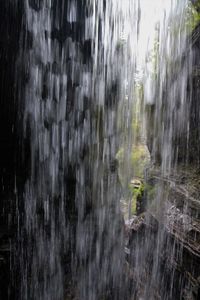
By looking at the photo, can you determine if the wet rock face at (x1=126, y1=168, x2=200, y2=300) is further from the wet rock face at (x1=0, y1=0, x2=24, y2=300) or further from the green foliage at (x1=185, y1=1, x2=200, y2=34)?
the green foliage at (x1=185, y1=1, x2=200, y2=34)

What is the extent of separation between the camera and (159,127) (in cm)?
1055

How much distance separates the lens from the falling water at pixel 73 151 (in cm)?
535

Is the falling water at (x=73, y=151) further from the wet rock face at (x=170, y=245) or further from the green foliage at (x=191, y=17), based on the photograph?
the green foliage at (x=191, y=17)

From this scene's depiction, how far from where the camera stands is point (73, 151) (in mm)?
5836

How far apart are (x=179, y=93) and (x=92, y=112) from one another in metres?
3.85

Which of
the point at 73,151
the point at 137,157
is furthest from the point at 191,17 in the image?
the point at 137,157

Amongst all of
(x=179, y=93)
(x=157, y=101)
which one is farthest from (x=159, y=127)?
(x=179, y=93)

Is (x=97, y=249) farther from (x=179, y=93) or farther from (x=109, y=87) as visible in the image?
(x=179, y=93)

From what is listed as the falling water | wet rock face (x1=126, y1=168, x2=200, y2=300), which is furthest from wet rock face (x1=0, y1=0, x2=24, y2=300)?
wet rock face (x1=126, y1=168, x2=200, y2=300)

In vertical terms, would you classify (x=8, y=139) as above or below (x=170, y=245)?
above

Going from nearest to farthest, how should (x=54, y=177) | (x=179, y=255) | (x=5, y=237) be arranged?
(x=5, y=237) → (x=54, y=177) → (x=179, y=255)

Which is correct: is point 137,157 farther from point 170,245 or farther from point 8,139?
point 8,139

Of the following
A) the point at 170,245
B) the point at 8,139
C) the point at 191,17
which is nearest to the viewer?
the point at 8,139

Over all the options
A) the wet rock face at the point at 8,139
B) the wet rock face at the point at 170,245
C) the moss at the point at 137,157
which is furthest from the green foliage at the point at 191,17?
the moss at the point at 137,157
